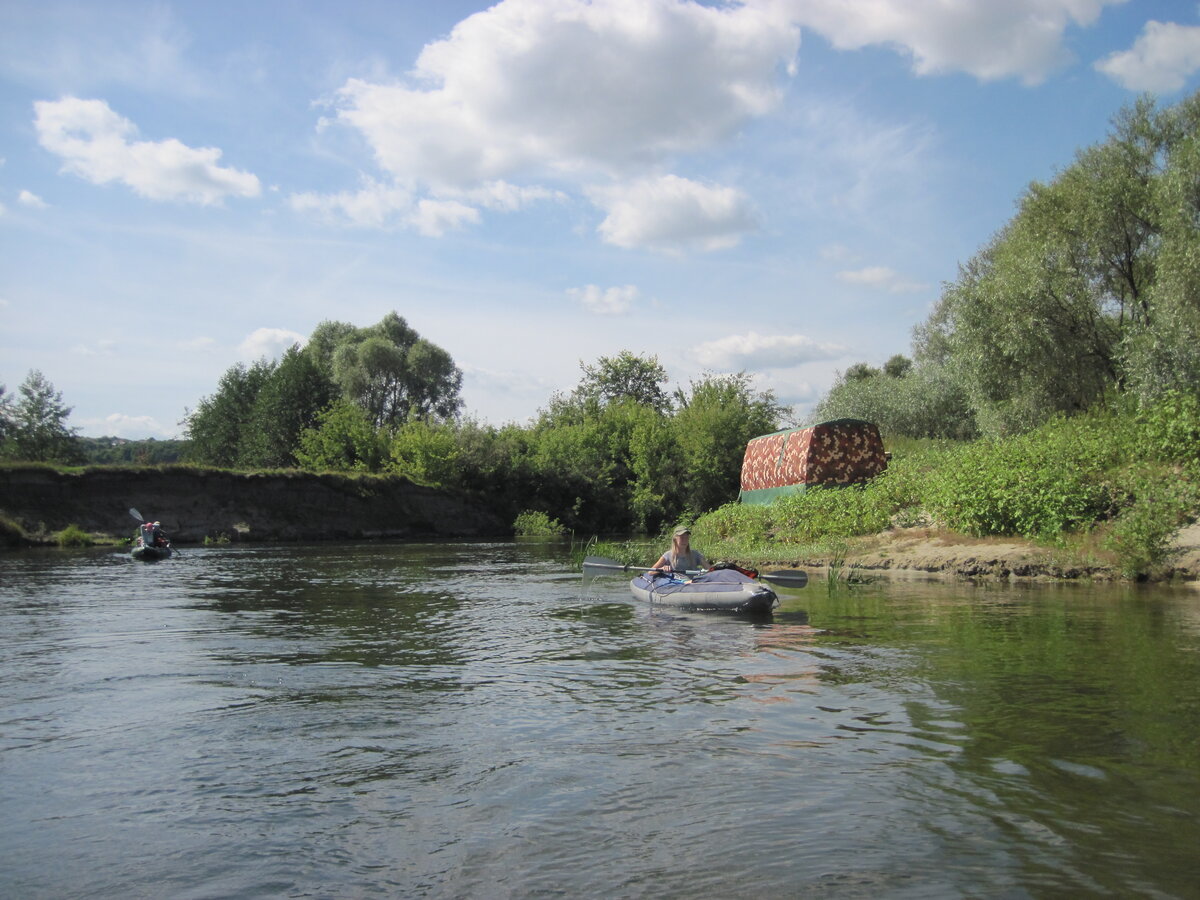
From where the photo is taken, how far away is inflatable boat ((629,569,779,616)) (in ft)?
43.5

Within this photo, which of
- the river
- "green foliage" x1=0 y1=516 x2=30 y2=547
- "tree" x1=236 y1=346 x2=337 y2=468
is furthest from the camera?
"tree" x1=236 y1=346 x2=337 y2=468

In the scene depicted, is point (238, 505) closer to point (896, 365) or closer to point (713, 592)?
point (713, 592)

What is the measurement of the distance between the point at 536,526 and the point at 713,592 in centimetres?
3457

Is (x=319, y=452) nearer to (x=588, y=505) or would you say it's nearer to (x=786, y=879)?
(x=588, y=505)

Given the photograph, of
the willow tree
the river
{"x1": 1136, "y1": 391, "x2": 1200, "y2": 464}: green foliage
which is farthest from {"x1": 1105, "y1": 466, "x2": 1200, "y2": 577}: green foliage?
the willow tree

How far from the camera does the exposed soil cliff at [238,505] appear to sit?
38.4 metres

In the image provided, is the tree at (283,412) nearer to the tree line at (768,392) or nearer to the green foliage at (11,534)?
the tree line at (768,392)

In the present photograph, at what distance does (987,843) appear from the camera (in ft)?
15.7

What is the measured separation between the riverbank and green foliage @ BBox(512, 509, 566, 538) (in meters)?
26.2

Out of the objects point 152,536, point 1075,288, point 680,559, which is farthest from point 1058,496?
point 152,536

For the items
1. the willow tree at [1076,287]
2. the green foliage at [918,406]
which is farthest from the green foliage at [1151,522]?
the green foliage at [918,406]

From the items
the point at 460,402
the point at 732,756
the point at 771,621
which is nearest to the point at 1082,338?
the point at 771,621

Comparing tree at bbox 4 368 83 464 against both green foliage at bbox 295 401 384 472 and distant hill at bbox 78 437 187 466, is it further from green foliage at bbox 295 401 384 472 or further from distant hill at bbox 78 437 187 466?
distant hill at bbox 78 437 187 466

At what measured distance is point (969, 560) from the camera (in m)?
18.1
